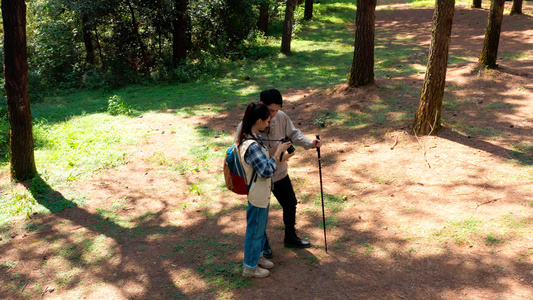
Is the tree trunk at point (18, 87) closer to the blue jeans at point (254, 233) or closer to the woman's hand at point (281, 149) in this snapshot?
the blue jeans at point (254, 233)

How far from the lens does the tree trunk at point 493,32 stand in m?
10.1

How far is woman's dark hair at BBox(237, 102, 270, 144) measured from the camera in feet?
12.8

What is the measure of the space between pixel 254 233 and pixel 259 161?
86 cm

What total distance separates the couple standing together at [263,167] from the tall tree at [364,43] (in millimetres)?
6489

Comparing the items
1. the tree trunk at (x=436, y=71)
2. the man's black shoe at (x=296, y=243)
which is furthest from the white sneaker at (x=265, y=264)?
the tree trunk at (x=436, y=71)

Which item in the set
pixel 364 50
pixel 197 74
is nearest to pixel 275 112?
pixel 364 50

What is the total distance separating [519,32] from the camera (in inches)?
583

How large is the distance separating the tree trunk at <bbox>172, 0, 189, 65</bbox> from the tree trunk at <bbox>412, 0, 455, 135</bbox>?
11.3m

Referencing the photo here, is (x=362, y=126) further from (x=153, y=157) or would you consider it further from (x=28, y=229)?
(x=28, y=229)

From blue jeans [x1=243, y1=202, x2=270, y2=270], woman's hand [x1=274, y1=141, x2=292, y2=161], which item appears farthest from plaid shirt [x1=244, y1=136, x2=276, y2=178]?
blue jeans [x1=243, y1=202, x2=270, y2=270]

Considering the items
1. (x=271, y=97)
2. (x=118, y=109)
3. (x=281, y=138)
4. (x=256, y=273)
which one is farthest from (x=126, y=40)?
(x=256, y=273)

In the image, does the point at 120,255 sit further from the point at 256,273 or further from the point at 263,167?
the point at 263,167

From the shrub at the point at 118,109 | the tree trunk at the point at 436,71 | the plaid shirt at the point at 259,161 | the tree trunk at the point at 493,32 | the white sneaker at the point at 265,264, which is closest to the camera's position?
the plaid shirt at the point at 259,161

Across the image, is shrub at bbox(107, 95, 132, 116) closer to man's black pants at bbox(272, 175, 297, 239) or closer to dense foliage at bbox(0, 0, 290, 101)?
dense foliage at bbox(0, 0, 290, 101)
